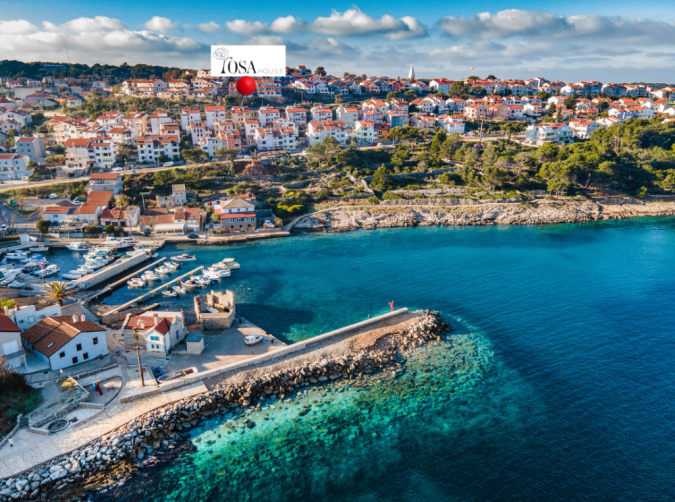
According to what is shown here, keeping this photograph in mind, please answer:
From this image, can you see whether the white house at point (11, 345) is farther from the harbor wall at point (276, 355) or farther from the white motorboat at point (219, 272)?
the white motorboat at point (219, 272)

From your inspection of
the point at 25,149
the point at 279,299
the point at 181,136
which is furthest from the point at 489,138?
the point at 25,149

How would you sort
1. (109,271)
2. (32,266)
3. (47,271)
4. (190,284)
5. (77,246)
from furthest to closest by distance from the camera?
1. (77,246)
2. (32,266)
3. (47,271)
4. (109,271)
5. (190,284)

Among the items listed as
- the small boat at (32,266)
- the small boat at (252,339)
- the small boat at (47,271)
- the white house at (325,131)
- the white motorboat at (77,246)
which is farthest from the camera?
the white house at (325,131)

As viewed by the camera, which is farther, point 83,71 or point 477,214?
point 83,71

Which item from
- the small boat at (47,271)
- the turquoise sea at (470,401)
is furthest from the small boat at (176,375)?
the small boat at (47,271)

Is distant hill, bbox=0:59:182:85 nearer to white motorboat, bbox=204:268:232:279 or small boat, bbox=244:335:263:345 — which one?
white motorboat, bbox=204:268:232:279

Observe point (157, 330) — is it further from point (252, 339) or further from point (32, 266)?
point (32, 266)

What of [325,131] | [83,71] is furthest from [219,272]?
[83,71]
